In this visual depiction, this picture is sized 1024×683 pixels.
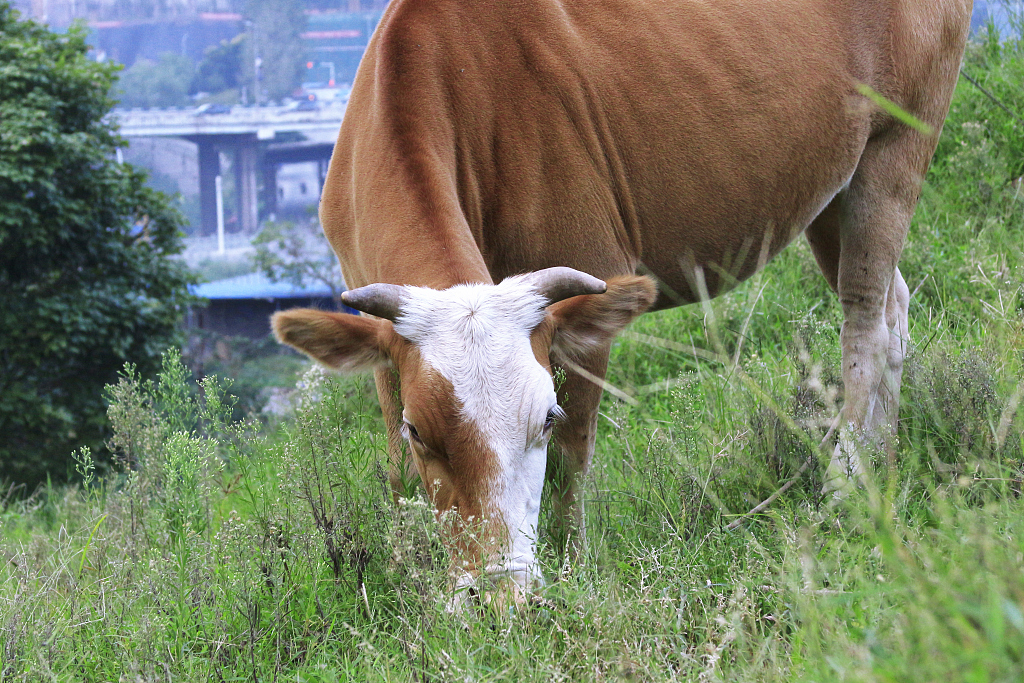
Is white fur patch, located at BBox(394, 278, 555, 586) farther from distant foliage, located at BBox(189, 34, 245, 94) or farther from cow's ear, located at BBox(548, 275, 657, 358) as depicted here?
distant foliage, located at BBox(189, 34, 245, 94)

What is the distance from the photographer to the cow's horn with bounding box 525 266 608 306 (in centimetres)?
262

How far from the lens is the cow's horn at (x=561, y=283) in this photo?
2619 millimetres

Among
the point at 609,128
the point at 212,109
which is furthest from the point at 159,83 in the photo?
the point at 609,128

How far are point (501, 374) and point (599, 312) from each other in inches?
21.8

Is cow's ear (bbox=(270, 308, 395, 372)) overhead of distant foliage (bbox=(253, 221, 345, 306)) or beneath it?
overhead

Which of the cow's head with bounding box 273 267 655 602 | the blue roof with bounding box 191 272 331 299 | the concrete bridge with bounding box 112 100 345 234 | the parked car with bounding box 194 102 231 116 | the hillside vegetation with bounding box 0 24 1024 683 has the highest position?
the cow's head with bounding box 273 267 655 602

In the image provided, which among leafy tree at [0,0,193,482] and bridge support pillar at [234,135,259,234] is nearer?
leafy tree at [0,0,193,482]

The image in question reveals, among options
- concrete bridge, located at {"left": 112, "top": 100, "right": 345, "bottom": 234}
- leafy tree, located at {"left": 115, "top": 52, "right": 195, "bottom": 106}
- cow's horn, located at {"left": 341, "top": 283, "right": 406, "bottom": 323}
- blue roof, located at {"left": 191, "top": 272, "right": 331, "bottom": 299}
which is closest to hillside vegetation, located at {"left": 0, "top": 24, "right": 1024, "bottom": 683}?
cow's horn, located at {"left": 341, "top": 283, "right": 406, "bottom": 323}

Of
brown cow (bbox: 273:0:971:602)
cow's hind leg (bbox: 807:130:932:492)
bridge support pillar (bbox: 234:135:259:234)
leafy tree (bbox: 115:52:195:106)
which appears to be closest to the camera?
brown cow (bbox: 273:0:971:602)

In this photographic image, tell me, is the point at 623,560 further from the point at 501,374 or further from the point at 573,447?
the point at 501,374

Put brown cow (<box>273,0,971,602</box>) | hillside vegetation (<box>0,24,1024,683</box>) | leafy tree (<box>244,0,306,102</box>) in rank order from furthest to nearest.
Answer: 1. leafy tree (<box>244,0,306,102</box>)
2. brown cow (<box>273,0,971,602</box>)
3. hillside vegetation (<box>0,24,1024,683</box>)

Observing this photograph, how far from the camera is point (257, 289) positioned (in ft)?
161

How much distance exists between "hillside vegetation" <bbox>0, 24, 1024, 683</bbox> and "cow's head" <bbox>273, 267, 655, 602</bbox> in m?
0.16

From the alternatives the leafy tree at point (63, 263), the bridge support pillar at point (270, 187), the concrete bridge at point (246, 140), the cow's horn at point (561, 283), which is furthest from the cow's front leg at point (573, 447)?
the bridge support pillar at point (270, 187)
